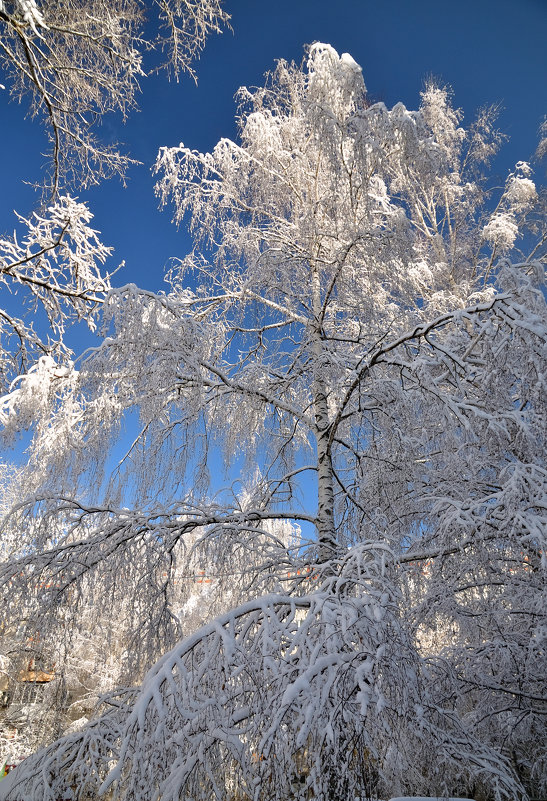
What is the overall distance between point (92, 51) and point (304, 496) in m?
4.74

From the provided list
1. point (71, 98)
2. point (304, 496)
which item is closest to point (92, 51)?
point (71, 98)

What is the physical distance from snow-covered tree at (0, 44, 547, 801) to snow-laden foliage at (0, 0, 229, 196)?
4.29 ft

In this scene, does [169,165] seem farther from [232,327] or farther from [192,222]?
[232,327]

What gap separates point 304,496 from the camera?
18.8 ft

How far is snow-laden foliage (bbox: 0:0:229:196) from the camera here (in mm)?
4309

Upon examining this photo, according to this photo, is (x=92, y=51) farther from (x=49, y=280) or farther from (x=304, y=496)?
(x=304, y=496)

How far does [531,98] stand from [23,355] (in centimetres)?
1107

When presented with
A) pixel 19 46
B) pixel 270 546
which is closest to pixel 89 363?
pixel 270 546

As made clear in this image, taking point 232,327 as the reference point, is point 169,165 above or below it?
above

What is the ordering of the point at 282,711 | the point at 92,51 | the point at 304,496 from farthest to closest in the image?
1. the point at 304,496
2. the point at 92,51
3. the point at 282,711

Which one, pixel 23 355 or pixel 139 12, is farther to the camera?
pixel 23 355

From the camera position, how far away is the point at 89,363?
3830mm

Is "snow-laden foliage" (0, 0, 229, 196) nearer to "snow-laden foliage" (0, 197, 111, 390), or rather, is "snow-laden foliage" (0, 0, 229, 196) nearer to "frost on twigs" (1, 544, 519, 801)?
"snow-laden foliage" (0, 197, 111, 390)

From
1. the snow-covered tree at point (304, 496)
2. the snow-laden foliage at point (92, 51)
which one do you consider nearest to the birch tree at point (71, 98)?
the snow-laden foliage at point (92, 51)
